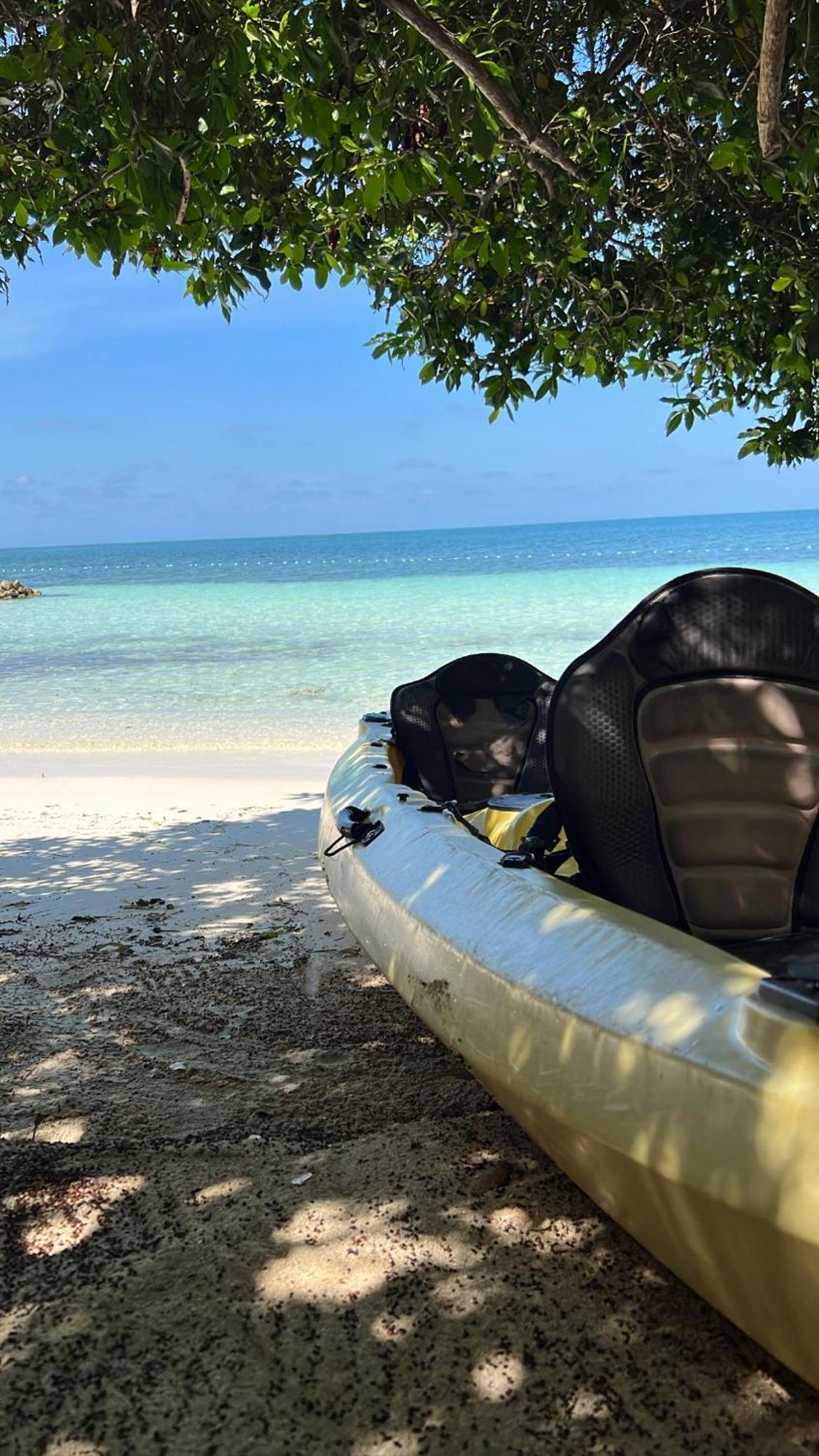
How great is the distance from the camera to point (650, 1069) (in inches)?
84.9

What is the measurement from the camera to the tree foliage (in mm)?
3734

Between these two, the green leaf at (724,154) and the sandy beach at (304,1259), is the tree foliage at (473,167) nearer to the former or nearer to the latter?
the green leaf at (724,154)

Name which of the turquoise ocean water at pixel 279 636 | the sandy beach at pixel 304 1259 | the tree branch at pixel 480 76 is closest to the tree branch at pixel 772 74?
the tree branch at pixel 480 76

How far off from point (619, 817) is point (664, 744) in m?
0.25

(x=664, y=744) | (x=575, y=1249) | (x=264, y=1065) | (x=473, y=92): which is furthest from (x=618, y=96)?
(x=575, y=1249)

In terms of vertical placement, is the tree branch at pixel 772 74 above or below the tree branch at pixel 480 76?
below

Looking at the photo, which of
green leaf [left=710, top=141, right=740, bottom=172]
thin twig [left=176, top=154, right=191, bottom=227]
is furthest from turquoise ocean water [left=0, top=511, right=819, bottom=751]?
green leaf [left=710, top=141, right=740, bottom=172]

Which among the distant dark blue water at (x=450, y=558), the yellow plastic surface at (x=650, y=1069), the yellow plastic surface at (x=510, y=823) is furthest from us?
the distant dark blue water at (x=450, y=558)

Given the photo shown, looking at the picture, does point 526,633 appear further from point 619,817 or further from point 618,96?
point 619,817

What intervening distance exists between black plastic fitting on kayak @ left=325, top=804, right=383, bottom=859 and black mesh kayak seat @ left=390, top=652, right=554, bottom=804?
3.28ft

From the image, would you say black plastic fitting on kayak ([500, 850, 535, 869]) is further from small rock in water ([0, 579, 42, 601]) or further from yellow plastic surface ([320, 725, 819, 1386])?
small rock in water ([0, 579, 42, 601])

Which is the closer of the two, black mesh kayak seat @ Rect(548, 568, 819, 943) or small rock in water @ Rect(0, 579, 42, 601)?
black mesh kayak seat @ Rect(548, 568, 819, 943)

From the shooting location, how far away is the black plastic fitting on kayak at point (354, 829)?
424 cm

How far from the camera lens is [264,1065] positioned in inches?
146
